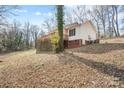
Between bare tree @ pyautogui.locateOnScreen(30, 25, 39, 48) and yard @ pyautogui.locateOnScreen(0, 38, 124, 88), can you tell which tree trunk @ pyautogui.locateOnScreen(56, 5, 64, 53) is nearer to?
bare tree @ pyautogui.locateOnScreen(30, 25, 39, 48)

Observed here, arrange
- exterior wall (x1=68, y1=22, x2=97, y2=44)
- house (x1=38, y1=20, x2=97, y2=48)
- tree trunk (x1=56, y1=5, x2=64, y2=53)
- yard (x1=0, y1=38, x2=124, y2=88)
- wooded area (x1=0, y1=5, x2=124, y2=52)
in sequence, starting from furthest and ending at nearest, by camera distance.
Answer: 1. exterior wall (x1=68, y1=22, x2=97, y2=44)
2. house (x1=38, y1=20, x2=97, y2=48)
3. tree trunk (x1=56, y1=5, x2=64, y2=53)
4. wooded area (x1=0, y1=5, x2=124, y2=52)
5. yard (x1=0, y1=38, x2=124, y2=88)

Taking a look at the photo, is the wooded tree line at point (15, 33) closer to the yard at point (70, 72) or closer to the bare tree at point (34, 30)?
the bare tree at point (34, 30)

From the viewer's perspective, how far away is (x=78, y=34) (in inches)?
296

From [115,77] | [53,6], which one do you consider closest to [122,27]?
[53,6]

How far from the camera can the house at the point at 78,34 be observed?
621 cm

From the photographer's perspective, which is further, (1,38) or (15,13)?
(1,38)

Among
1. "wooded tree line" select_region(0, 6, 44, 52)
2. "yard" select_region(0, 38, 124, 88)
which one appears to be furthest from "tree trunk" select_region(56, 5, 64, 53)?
"yard" select_region(0, 38, 124, 88)

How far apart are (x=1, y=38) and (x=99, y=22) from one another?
9.22 feet

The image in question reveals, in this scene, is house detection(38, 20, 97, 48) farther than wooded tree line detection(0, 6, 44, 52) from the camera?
Yes

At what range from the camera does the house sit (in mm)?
6215
